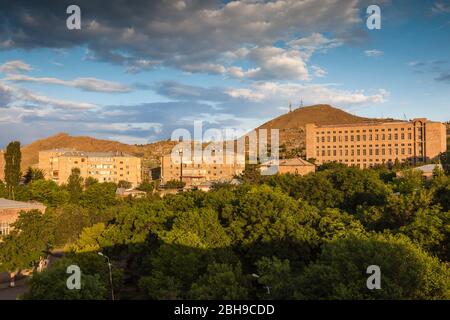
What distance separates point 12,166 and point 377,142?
96.0m

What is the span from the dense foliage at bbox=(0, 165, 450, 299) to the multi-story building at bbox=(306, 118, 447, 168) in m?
78.8

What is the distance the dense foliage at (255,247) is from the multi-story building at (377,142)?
258 feet

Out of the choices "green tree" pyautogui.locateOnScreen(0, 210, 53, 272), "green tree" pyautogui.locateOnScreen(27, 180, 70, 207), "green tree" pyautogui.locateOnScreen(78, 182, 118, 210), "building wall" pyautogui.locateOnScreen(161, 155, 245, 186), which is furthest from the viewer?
"building wall" pyautogui.locateOnScreen(161, 155, 245, 186)

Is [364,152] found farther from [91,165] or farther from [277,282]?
[277,282]

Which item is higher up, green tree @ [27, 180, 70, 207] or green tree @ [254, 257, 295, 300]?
green tree @ [27, 180, 70, 207]

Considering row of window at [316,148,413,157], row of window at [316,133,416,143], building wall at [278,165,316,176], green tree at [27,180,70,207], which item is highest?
row of window at [316,133,416,143]

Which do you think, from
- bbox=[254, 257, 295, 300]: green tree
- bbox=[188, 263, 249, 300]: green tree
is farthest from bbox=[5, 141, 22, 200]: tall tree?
bbox=[254, 257, 295, 300]: green tree

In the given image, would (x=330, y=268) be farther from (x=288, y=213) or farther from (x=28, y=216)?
(x=28, y=216)

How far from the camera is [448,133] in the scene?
192m

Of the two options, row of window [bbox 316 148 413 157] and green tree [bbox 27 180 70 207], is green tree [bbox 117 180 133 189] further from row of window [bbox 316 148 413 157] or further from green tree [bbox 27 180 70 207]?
row of window [bbox 316 148 413 157]

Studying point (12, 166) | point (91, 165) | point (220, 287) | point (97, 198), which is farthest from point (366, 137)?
point (220, 287)

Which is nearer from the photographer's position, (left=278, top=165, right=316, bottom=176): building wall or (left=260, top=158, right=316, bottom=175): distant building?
(left=278, top=165, right=316, bottom=176): building wall

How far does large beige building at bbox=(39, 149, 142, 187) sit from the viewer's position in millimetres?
121500
